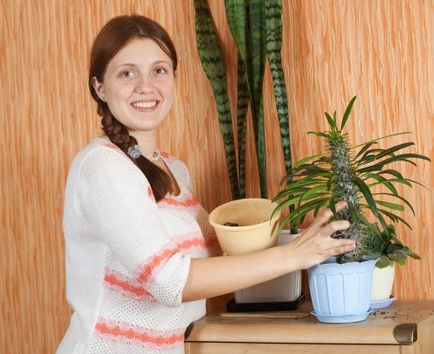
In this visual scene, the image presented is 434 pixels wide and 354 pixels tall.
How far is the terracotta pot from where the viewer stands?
226cm

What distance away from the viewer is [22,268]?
3209 mm

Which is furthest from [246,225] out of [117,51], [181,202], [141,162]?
[117,51]

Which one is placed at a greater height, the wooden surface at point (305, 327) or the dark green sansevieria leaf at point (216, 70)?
the dark green sansevieria leaf at point (216, 70)

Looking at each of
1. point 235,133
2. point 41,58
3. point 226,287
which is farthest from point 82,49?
point 226,287

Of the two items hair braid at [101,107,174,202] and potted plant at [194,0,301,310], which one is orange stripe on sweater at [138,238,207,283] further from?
potted plant at [194,0,301,310]

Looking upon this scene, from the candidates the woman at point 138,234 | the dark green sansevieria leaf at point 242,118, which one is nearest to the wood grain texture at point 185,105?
the dark green sansevieria leaf at point 242,118

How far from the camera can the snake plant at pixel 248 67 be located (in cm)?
251

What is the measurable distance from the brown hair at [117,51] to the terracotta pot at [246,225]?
183mm

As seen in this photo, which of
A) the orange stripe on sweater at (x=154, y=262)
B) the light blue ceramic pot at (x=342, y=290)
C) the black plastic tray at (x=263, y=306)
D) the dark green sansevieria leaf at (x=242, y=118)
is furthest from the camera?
the dark green sansevieria leaf at (x=242, y=118)

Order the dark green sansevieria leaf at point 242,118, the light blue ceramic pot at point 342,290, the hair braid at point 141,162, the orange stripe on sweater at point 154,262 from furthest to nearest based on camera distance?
the dark green sansevieria leaf at point 242,118 < the hair braid at point 141,162 < the light blue ceramic pot at point 342,290 < the orange stripe on sweater at point 154,262

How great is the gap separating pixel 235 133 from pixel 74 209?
784mm

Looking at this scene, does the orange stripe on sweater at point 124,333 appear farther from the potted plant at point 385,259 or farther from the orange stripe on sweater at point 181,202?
the potted plant at point 385,259

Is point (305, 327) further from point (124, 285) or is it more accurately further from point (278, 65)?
point (278, 65)

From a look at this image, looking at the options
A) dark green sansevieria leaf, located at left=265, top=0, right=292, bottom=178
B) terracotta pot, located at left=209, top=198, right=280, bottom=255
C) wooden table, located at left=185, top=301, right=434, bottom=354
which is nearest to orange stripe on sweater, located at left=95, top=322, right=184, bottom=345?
wooden table, located at left=185, top=301, right=434, bottom=354
